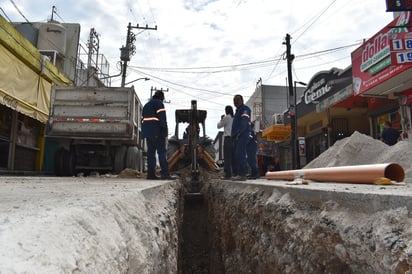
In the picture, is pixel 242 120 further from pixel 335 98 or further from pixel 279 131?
pixel 279 131

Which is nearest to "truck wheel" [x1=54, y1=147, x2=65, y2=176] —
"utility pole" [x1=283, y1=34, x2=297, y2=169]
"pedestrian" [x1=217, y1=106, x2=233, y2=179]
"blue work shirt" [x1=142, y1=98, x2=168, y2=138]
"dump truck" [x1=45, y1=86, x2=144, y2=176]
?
"dump truck" [x1=45, y1=86, x2=144, y2=176]

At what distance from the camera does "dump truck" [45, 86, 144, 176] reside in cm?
866

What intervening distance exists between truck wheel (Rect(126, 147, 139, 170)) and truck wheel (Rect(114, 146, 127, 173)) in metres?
0.13

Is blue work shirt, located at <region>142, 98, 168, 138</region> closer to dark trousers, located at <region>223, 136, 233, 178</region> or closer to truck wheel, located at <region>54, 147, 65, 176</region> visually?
dark trousers, located at <region>223, 136, 233, 178</region>

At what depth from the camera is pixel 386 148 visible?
6.87 meters

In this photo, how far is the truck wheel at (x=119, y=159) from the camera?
9477mm

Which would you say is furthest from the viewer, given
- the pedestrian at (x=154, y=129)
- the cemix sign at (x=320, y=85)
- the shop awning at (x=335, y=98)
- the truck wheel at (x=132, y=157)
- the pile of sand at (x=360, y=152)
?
the cemix sign at (x=320, y=85)

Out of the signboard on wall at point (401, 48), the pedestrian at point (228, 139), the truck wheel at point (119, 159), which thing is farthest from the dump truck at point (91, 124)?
the signboard on wall at point (401, 48)

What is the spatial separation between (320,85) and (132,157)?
29.0 ft

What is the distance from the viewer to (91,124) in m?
8.65

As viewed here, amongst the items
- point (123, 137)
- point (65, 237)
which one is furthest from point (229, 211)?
point (123, 137)

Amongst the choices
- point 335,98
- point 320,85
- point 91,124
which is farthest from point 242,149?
point 320,85

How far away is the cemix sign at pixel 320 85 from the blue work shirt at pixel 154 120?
890 centimetres

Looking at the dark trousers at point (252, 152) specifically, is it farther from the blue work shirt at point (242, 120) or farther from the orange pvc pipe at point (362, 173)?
the orange pvc pipe at point (362, 173)
